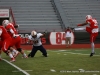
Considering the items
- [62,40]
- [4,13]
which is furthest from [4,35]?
[4,13]

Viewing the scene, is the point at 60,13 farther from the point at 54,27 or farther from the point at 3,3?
the point at 3,3

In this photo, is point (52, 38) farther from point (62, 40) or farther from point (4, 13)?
point (4, 13)

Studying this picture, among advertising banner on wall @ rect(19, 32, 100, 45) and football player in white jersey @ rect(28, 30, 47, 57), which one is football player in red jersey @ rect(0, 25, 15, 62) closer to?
football player in white jersey @ rect(28, 30, 47, 57)

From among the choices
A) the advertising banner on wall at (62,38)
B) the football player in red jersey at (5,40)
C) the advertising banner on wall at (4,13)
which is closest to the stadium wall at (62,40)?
the advertising banner on wall at (62,38)

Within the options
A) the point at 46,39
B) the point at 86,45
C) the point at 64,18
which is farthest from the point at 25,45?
the point at 64,18

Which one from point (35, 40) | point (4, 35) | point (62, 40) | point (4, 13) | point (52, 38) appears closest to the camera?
point (4, 35)

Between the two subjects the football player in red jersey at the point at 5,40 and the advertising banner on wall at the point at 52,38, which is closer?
the football player in red jersey at the point at 5,40

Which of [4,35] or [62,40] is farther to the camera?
[62,40]


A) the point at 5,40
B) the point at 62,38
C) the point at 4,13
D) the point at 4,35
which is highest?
the point at 4,13

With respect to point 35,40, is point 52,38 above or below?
below

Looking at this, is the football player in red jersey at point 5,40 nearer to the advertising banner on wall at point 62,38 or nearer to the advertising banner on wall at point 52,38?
the advertising banner on wall at point 52,38

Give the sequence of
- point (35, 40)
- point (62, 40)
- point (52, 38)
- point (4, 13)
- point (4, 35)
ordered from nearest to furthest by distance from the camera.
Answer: point (4, 35), point (35, 40), point (52, 38), point (62, 40), point (4, 13)

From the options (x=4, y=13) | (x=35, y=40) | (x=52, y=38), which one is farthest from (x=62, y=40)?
(x=35, y=40)

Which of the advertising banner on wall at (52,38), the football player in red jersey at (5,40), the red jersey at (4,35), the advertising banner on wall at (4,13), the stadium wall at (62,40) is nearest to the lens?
the football player in red jersey at (5,40)
